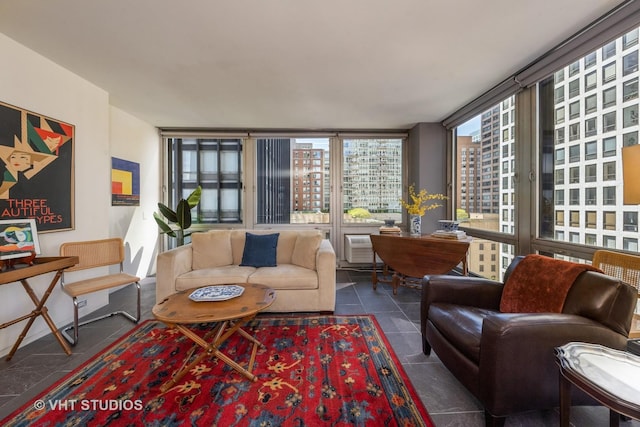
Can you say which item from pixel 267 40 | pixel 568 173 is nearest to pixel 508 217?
pixel 568 173

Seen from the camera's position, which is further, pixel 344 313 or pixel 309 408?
pixel 344 313

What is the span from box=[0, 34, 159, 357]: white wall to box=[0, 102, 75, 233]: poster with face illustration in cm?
8

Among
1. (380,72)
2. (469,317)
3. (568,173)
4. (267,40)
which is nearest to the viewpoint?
(469,317)

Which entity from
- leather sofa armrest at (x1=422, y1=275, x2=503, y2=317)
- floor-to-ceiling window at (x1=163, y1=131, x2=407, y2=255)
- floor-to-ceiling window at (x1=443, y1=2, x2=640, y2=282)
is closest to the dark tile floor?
leather sofa armrest at (x1=422, y1=275, x2=503, y2=317)

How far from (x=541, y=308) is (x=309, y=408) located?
1.43 meters

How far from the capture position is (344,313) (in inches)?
101

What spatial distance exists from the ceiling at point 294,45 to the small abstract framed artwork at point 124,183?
799mm

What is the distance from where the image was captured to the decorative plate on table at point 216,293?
1.73m

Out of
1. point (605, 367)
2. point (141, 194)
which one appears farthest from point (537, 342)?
point (141, 194)

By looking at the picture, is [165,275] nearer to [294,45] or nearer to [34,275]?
[34,275]

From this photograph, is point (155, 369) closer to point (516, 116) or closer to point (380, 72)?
point (380, 72)

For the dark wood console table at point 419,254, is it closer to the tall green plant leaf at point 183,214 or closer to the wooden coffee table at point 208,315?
the wooden coffee table at point 208,315

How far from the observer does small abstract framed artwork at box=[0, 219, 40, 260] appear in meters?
1.82

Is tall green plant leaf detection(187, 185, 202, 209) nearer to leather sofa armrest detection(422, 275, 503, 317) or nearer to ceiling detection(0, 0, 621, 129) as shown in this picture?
ceiling detection(0, 0, 621, 129)
